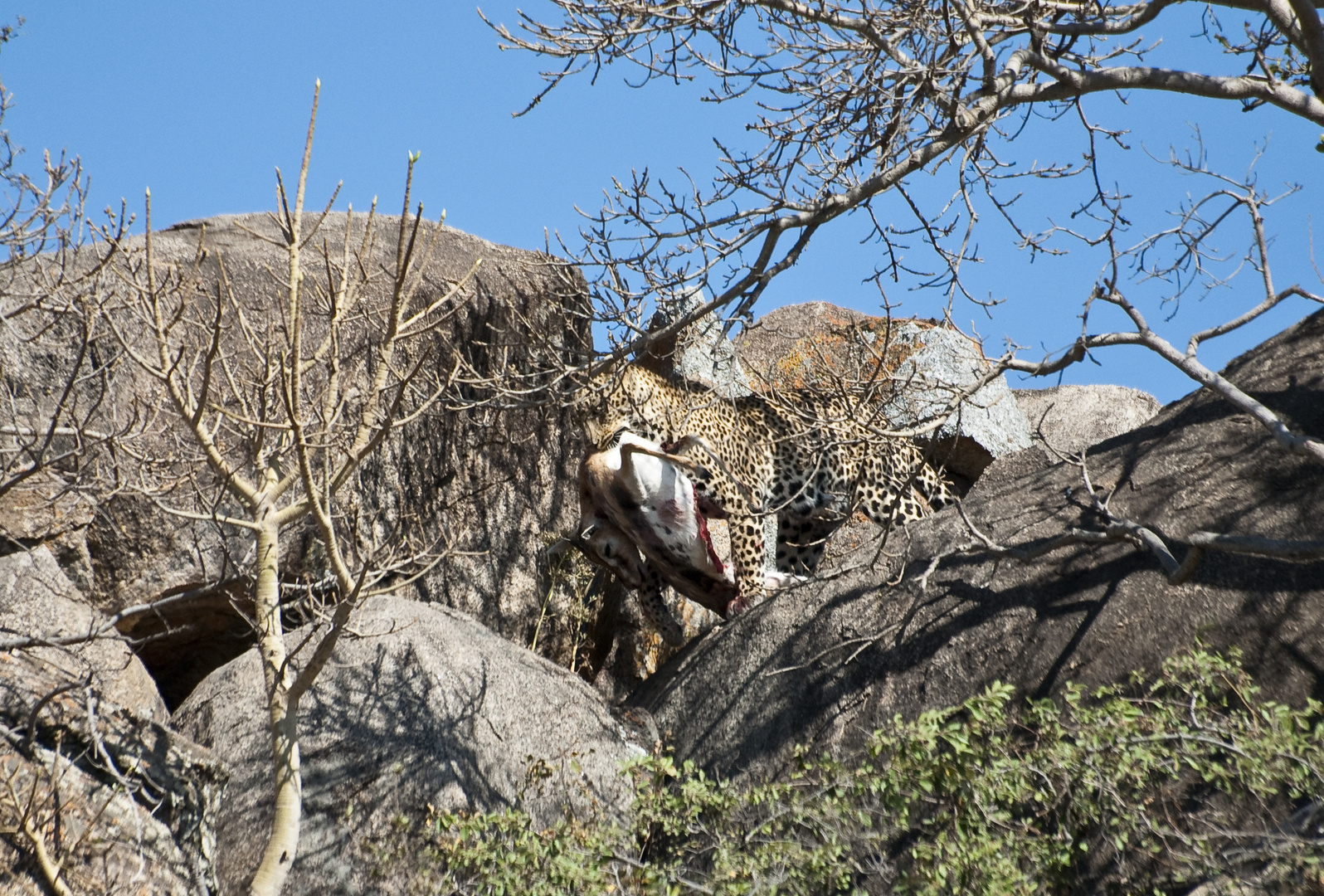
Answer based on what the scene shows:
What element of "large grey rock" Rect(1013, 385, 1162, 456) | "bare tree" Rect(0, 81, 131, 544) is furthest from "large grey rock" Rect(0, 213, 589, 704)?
"large grey rock" Rect(1013, 385, 1162, 456)

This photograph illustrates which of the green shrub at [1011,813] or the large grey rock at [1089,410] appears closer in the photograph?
the green shrub at [1011,813]

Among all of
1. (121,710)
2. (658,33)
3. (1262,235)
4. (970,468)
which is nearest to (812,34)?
(658,33)

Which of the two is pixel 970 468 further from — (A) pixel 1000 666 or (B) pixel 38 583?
(B) pixel 38 583

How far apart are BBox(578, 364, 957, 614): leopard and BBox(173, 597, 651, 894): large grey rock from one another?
190 centimetres

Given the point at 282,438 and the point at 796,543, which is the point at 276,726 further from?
the point at 796,543

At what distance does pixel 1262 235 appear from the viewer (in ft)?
21.5

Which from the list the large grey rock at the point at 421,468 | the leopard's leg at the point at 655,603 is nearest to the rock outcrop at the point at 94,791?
the large grey rock at the point at 421,468

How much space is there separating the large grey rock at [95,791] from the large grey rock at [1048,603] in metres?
3.04

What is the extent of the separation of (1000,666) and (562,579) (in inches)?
158

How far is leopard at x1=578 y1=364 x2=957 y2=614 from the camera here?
884cm

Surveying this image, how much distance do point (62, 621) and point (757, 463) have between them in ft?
18.2

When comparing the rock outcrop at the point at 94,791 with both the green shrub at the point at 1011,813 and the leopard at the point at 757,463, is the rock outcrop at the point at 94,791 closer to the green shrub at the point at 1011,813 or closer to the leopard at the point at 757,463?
the green shrub at the point at 1011,813

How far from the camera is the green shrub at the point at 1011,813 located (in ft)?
15.2

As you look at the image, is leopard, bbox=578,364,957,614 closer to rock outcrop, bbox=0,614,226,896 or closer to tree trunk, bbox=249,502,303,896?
tree trunk, bbox=249,502,303,896
